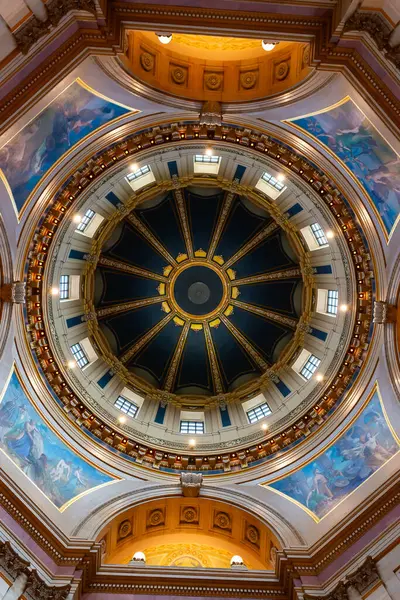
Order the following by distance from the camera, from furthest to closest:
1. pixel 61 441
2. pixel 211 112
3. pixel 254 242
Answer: pixel 254 242, pixel 61 441, pixel 211 112

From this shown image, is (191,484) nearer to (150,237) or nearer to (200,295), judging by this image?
(200,295)

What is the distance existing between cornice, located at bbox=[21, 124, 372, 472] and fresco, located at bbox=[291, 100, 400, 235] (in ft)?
6.29

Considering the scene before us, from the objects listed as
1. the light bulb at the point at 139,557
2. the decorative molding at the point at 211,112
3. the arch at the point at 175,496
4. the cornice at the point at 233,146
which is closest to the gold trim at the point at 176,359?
the cornice at the point at 233,146

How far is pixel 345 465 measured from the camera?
2081 cm

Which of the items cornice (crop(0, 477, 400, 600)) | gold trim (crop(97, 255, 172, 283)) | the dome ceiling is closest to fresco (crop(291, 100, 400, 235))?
cornice (crop(0, 477, 400, 600))

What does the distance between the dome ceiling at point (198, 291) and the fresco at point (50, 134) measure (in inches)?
456

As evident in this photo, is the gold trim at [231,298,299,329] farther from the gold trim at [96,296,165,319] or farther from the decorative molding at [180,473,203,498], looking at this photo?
the decorative molding at [180,473,203,498]

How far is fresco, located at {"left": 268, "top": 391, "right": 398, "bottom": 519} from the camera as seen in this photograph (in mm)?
19875

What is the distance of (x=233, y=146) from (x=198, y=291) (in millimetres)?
14294

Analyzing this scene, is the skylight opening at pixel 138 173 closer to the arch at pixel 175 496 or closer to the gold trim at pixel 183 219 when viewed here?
the gold trim at pixel 183 219

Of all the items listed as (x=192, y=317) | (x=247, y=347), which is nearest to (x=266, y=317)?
(x=247, y=347)

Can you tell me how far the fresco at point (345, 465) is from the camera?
1988cm

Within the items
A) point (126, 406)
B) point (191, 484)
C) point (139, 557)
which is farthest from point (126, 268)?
point (139, 557)

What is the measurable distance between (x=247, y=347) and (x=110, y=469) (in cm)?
1399
